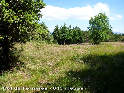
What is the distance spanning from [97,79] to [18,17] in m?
7.80

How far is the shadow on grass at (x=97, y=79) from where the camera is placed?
39.6ft

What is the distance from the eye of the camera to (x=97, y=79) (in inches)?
539

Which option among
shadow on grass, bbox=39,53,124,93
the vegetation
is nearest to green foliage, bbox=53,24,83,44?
the vegetation

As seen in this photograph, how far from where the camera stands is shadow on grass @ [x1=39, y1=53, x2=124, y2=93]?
1208 cm

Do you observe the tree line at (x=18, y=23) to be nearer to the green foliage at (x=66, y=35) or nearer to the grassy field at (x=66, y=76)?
the grassy field at (x=66, y=76)

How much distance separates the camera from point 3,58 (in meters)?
20.1

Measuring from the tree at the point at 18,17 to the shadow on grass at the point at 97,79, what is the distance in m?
4.95

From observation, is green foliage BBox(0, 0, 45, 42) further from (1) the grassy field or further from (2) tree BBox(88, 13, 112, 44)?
A: (2) tree BBox(88, 13, 112, 44)

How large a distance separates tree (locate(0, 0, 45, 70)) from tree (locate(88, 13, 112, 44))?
48.3 metres

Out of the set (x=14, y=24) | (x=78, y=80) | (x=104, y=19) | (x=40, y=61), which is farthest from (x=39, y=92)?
(x=104, y=19)

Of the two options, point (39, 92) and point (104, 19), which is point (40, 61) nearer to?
point (39, 92)

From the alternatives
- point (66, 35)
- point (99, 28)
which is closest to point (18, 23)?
point (99, 28)

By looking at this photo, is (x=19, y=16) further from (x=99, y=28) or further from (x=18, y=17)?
(x=99, y=28)

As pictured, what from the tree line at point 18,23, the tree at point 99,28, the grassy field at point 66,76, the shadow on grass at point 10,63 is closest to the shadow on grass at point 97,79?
the grassy field at point 66,76
